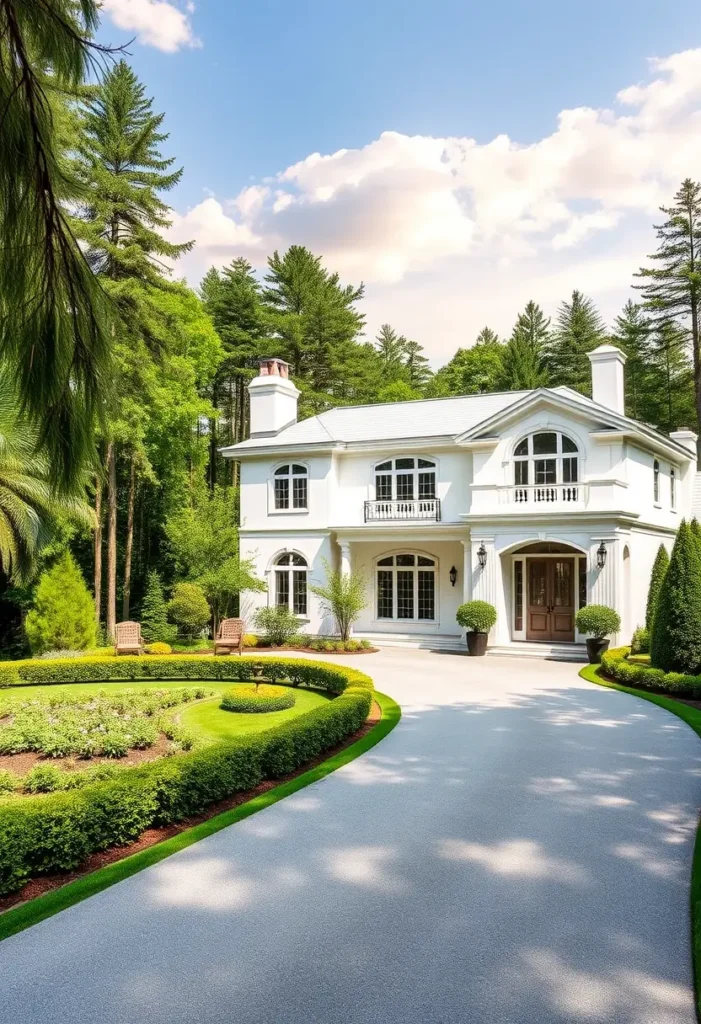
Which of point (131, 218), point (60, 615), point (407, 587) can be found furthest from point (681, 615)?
point (131, 218)

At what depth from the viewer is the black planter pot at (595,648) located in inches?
747

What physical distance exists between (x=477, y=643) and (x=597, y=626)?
141 inches

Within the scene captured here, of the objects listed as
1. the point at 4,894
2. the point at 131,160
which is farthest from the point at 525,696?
the point at 131,160

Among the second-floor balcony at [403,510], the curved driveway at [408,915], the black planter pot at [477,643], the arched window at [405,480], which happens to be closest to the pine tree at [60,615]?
the second-floor balcony at [403,510]

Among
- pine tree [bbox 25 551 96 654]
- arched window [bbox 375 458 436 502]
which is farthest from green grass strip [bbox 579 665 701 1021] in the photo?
pine tree [bbox 25 551 96 654]

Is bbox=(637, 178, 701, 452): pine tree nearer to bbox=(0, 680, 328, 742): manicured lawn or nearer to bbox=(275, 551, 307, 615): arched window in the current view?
bbox=(275, 551, 307, 615): arched window

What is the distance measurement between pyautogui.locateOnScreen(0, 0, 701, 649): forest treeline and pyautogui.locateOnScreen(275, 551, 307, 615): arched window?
1.64m

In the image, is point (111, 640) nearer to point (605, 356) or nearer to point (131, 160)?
point (131, 160)

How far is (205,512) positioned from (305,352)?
18476mm

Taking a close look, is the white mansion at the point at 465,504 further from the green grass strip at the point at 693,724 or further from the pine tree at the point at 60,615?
the pine tree at the point at 60,615

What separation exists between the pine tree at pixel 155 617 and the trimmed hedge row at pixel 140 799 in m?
17.2

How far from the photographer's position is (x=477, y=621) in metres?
20.8

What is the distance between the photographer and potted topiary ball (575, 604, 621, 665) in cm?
1883

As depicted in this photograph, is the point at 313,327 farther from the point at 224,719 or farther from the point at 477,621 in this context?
the point at 224,719
